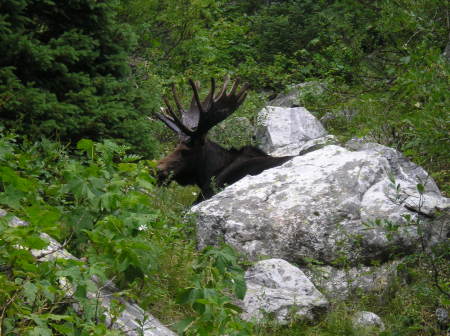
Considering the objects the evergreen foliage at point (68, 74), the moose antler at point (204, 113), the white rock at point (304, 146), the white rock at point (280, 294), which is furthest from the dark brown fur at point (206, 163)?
the white rock at point (280, 294)

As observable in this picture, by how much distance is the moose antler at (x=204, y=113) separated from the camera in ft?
29.1

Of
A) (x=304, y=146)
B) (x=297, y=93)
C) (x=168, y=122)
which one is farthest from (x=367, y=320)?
(x=297, y=93)

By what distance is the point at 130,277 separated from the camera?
10.8 feet

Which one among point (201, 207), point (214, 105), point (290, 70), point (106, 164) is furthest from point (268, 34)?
point (106, 164)

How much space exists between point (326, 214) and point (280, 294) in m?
1.33

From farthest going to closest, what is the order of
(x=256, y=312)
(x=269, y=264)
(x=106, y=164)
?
1. (x=269, y=264)
2. (x=256, y=312)
3. (x=106, y=164)

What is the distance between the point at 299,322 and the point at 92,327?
2.19 metres

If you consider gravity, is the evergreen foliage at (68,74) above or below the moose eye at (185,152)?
above

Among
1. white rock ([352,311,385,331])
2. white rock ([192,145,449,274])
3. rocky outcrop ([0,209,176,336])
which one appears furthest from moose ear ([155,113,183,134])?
rocky outcrop ([0,209,176,336])

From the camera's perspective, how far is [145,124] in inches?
304

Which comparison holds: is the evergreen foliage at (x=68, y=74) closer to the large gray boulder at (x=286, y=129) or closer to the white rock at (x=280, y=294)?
the large gray boulder at (x=286, y=129)

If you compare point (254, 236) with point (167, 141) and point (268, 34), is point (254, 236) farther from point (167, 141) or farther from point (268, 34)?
point (268, 34)

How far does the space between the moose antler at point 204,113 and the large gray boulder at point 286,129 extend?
117 centimetres

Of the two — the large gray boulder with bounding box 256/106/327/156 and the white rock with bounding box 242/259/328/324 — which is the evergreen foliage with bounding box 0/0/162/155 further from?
the white rock with bounding box 242/259/328/324
